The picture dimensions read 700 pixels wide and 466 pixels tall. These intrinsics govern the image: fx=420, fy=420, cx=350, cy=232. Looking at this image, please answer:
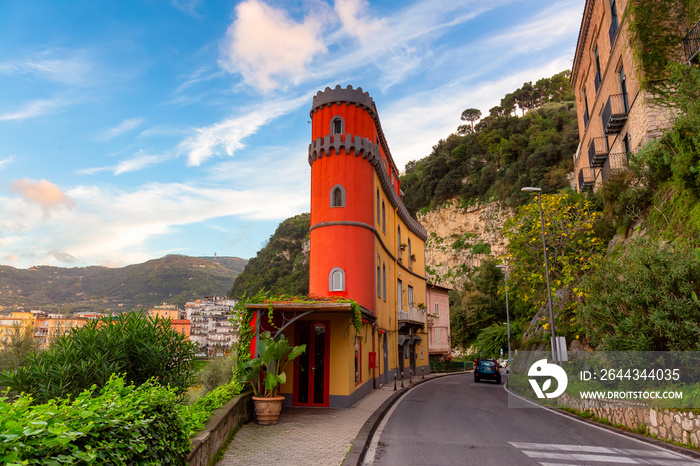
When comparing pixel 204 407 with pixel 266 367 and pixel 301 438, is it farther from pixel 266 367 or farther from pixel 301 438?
pixel 266 367

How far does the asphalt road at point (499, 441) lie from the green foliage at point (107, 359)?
3.91 meters

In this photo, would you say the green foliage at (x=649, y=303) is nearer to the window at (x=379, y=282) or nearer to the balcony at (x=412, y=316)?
the window at (x=379, y=282)

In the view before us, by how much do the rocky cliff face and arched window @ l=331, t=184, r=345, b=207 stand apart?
43.1 meters

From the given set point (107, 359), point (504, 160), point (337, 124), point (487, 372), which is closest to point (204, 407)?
point (107, 359)

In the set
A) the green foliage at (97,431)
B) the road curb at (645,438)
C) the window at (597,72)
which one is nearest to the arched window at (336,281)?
the road curb at (645,438)

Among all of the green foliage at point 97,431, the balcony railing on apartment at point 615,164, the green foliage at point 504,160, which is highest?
the green foliage at point 504,160

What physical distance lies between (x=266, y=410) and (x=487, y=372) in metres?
20.9

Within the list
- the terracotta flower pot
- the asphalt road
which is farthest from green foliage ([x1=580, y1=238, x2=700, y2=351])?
the terracotta flower pot

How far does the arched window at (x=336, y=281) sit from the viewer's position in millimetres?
18156

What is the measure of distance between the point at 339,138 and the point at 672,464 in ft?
52.1

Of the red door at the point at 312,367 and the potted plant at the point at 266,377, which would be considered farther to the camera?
the red door at the point at 312,367

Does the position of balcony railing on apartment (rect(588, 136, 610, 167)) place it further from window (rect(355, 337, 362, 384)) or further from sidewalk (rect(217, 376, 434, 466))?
sidewalk (rect(217, 376, 434, 466))

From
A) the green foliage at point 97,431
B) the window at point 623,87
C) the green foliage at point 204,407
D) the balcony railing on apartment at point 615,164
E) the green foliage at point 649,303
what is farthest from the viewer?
the window at point 623,87

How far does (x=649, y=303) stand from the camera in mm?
10227
